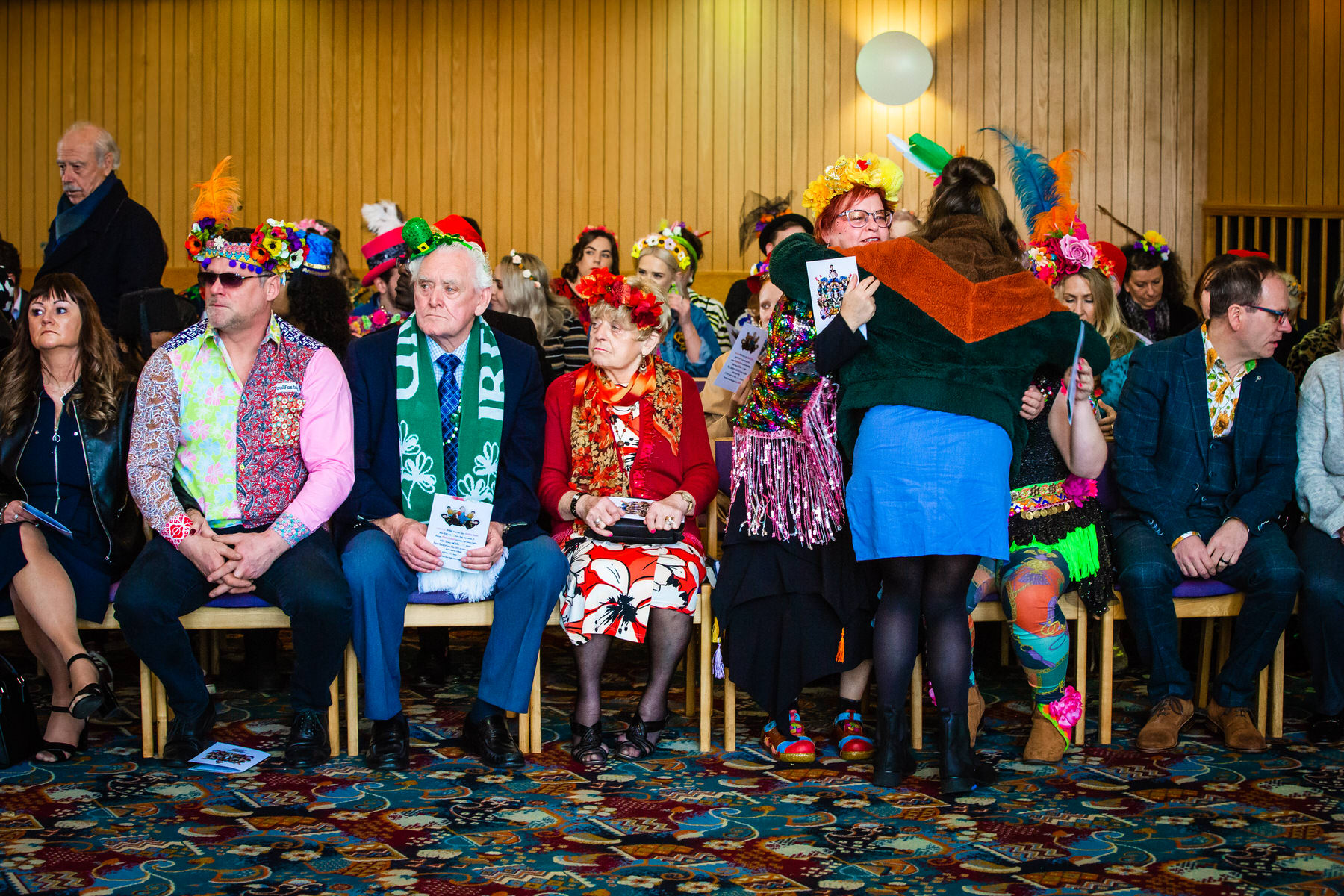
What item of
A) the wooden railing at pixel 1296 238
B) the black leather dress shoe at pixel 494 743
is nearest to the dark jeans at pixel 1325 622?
the black leather dress shoe at pixel 494 743

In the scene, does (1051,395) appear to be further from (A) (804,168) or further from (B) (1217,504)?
(A) (804,168)

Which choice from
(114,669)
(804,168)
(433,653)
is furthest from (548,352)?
(804,168)

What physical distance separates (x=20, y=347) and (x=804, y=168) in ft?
18.4

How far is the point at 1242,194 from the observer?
7.78 metres

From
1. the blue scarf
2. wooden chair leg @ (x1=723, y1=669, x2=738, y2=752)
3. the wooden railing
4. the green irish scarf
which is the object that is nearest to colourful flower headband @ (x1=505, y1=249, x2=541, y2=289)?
the blue scarf

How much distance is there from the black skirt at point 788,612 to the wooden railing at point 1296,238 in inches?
211

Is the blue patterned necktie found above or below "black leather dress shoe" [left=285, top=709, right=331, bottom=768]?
above

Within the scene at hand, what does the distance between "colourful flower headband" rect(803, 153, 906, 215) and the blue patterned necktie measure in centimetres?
109

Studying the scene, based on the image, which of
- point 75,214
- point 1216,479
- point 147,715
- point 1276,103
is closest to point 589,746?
point 147,715

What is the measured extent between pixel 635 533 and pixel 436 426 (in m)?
0.63

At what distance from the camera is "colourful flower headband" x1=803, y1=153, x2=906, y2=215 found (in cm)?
331

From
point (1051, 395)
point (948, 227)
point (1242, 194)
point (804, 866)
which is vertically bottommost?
point (804, 866)

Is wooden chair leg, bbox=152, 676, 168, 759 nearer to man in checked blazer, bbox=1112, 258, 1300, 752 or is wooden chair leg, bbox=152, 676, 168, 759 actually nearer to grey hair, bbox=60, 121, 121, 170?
grey hair, bbox=60, 121, 121, 170

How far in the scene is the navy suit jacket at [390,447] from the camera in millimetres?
3513
